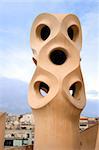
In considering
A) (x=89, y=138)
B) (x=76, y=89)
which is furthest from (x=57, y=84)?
(x=89, y=138)

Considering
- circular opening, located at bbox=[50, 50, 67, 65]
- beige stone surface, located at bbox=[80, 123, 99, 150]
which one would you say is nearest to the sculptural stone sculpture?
circular opening, located at bbox=[50, 50, 67, 65]

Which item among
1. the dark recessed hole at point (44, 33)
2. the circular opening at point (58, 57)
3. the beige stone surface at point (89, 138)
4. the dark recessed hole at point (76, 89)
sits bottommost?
the beige stone surface at point (89, 138)

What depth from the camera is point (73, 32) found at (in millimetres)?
16375

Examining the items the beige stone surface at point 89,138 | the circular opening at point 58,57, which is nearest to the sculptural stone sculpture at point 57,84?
the circular opening at point 58,57

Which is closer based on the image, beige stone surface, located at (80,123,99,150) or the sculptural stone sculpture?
the sculptural stone sculpture

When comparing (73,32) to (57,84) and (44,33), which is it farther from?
(57,84)

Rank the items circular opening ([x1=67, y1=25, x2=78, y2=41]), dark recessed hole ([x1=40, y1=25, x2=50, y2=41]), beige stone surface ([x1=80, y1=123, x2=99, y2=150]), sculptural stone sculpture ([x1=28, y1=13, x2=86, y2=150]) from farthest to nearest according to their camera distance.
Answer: beige stone surface ([x1=80, y1=123, x2=99, y2=150])
dark recessed hole ([x1=40, y1=25, x2=50, y2=41])
circular opening ([x1=67, y1=25, x2=78, y2=41])
sculptural stone sculpture ([x1=28, y1=13, x2=86, y2=150])

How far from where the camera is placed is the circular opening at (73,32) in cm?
1606

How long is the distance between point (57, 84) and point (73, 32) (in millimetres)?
3235

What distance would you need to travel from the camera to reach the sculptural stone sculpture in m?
14.5

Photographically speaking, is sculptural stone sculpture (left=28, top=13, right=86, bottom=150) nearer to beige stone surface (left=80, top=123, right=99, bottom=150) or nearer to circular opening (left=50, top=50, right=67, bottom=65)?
circular opening (left=50, top=50, right=67, bottom=65)

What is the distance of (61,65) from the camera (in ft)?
49.4

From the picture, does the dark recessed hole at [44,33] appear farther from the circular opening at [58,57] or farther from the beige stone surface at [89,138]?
the beige stone surface at [89,138]

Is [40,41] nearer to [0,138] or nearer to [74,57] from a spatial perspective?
[74,57]
